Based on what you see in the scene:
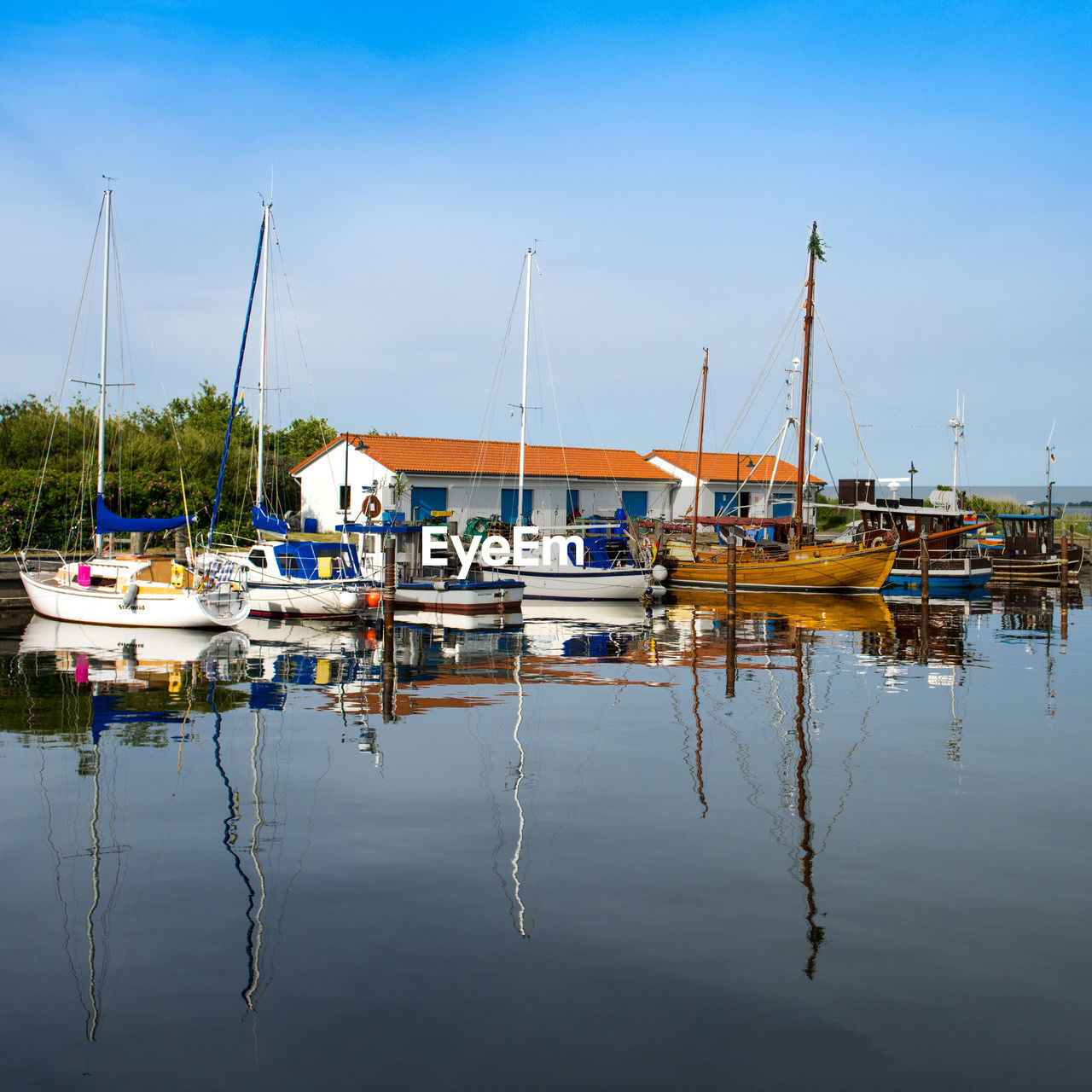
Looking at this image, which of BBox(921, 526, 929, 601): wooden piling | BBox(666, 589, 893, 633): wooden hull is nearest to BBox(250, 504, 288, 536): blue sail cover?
BBox(666, 589, 893, 633): wooden hull

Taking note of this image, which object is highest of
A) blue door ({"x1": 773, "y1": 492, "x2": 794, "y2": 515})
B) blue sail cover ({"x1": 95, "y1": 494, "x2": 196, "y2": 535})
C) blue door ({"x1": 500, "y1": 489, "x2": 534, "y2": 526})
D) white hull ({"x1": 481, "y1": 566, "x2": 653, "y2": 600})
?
blue door ({"x1": 773, "y1": 492, "x2": 794, "y2": 515})

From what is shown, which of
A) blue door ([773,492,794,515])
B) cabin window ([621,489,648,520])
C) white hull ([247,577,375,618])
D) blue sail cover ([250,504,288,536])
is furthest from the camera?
blue door ([773,492,794,515])

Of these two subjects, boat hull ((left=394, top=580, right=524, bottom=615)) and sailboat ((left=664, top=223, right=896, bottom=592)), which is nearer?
boat hull ((left=394, top=580, right=524, bottom=615))

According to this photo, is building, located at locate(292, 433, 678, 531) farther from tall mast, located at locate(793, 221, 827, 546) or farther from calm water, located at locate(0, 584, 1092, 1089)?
calm water, located at locate(0, 584, 1092, 1089)

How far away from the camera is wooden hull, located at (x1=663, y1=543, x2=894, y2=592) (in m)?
40.3

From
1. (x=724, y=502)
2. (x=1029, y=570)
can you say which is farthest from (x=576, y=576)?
(x=724, y=502)

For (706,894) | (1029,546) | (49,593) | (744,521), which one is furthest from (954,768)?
(1029,546)

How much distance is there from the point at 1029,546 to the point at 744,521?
15.5 metres

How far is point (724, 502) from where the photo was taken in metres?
67.8

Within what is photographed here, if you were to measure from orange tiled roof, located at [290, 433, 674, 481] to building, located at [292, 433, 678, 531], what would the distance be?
0.19 feet

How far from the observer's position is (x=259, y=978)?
753cm

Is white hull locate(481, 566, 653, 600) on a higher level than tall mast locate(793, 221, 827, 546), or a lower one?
lower

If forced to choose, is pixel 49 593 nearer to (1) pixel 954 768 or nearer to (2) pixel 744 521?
(1) pixel 954 768

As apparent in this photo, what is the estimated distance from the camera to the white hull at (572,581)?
3694 cm
